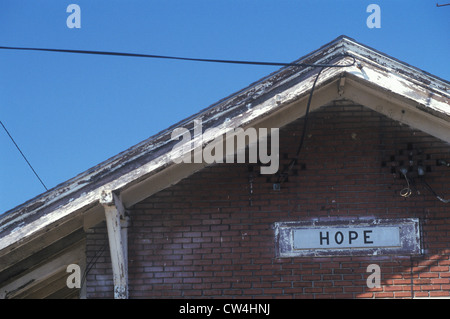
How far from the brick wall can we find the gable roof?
1.55 feet

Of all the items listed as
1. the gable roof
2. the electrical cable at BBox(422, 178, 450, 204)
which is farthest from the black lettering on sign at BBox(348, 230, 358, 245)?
the gable roof

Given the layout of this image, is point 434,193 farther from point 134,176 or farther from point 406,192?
point 134,176

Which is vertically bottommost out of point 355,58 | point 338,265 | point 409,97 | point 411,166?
point 338,265

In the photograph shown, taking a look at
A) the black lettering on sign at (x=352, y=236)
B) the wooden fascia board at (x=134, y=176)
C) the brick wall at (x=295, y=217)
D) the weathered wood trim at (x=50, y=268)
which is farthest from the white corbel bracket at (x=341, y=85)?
the weathered wood trim at (x=50, y=268)

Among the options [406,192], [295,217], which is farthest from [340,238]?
[406,192]

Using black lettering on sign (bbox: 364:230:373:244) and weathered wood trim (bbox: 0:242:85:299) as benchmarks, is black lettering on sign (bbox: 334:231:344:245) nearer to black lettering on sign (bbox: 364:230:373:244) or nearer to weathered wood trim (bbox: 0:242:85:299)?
black lettering on sign (bbox: 364:230:373:244)

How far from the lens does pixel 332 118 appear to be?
8102 mm

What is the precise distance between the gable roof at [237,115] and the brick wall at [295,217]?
1.55 feet

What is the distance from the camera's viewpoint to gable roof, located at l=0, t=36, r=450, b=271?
7.19 metres

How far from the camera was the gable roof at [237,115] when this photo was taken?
719 cm

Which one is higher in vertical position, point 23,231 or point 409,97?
point 409,97
